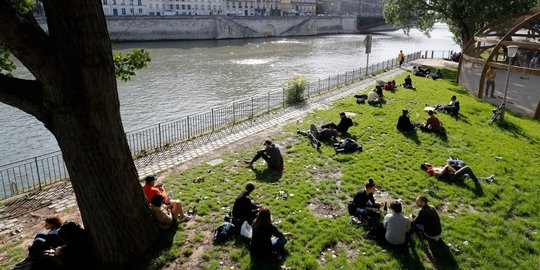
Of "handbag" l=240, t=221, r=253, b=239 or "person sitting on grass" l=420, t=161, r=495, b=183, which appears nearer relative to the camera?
"handbag" l=240, t=221, r=253, b=239

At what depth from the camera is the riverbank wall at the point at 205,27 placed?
5997cm

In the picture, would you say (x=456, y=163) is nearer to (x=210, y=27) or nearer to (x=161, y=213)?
(x=161, y=213)

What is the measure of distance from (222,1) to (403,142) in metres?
92.0

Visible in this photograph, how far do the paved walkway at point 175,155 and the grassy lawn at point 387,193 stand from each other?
1329 mm

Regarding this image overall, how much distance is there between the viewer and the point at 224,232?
749 cm

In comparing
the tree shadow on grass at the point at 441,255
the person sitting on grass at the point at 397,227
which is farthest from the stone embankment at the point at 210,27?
the tree shadow on grass at the point at 441,255

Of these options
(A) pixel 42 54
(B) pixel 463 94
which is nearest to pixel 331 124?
(A) pixel 42 54

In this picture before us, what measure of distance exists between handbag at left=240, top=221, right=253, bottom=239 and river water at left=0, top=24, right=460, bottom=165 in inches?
517

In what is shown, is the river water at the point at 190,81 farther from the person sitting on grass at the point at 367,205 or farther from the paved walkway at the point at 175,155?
the person sitting on grass at the point at 367,205

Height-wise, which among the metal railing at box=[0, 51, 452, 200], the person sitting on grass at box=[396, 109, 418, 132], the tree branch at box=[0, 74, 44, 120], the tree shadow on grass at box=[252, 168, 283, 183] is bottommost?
the metal railing at box=[0, 51, 452, 200]

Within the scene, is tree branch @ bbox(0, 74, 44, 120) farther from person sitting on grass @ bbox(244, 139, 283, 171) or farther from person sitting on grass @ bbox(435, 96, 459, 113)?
person sitting on grass @ bbox(435, 96, 459, 113)

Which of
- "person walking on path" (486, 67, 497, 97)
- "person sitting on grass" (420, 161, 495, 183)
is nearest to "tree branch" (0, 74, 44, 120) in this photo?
"person sitting on grass" (420, 161, 495, 183)

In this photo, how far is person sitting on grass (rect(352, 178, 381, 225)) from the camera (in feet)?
26.6

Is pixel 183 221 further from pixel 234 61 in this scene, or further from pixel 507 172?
pixel 234 61
